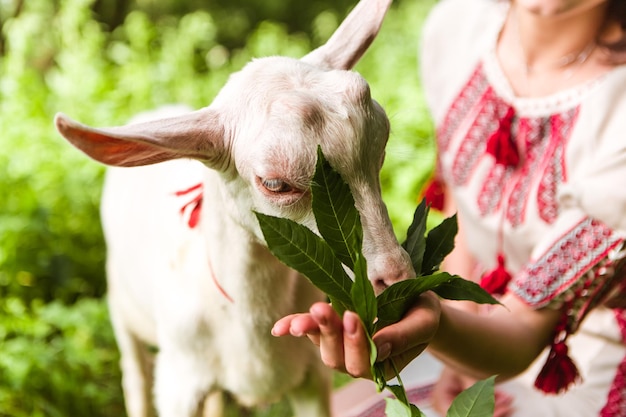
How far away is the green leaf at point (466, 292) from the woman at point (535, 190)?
0.07 m

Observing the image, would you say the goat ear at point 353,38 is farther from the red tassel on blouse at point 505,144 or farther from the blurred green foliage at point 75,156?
the red tassel on blouse at point 505,144

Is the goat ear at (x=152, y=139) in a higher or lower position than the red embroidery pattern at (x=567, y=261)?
higher

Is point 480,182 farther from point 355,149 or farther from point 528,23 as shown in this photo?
point 355,149

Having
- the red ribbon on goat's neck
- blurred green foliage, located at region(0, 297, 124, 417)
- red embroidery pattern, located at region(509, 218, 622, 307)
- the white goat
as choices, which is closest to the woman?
red embroidery pattern, located at region(509, 218, 622, 307)

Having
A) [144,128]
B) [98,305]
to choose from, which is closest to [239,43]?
[98,305]

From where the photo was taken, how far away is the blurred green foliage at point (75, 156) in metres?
2.09

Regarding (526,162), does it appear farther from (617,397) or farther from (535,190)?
(617,397)

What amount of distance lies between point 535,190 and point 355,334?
0.89 metres

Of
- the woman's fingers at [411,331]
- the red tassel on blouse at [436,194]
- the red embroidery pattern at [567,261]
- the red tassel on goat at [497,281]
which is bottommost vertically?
the red tassel on goat at [497,281]

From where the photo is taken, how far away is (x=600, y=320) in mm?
1608

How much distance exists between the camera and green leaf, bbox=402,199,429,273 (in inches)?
37.6

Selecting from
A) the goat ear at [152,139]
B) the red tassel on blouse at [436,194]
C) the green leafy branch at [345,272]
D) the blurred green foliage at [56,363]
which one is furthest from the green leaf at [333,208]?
the blurred green foliage at [56,363]

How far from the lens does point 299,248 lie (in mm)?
810

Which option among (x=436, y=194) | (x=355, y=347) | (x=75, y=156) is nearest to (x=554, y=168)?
(x=436, y=194)
